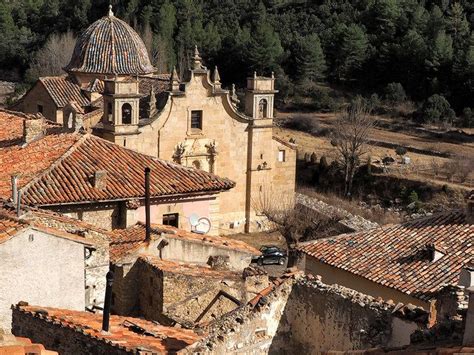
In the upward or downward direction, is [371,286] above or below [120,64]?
below

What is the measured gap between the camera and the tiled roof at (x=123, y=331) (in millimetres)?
11820

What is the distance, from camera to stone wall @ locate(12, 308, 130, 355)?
11.9 metres

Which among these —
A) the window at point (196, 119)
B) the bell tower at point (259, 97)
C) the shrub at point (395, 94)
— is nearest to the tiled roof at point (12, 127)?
the window at point (196, 119)

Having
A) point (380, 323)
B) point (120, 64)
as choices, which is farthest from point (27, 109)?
point (380, 323)

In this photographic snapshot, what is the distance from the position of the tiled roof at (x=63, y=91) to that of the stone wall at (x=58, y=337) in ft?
92.4

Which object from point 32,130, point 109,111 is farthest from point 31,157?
point 109,111

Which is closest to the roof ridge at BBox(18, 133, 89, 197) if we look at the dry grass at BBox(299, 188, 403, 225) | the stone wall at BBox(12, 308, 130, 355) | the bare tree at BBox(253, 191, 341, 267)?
the bare tree at BBox(253, 191, 341, 267)

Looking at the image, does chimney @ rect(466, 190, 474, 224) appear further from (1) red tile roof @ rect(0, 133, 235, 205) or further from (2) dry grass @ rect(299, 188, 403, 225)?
(2) dry grass @ rect(299, 188, 403, 225)

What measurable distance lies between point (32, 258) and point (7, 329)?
3.61 feet

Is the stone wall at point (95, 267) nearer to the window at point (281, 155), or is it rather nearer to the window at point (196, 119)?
the window at point (196, 119)

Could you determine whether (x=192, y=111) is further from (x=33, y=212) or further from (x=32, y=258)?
(x=32, y=258)

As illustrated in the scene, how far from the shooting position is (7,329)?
45.7 feet

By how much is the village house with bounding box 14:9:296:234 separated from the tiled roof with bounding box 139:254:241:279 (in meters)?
18.0

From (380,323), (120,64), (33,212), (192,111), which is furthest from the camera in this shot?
(120,64)
